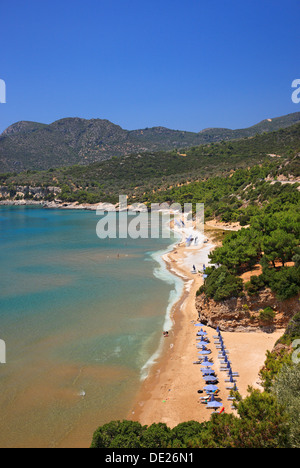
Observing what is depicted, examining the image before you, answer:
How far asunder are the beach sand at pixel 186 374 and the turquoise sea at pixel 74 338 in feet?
2.54

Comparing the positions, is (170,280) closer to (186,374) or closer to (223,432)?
(186,374)

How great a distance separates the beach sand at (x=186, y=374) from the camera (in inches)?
542

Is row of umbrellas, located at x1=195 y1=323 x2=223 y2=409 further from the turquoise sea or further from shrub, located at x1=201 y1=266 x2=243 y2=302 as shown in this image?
the turquoise sea

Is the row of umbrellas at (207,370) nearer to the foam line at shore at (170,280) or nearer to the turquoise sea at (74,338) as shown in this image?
the foam line at shore at (170,280)

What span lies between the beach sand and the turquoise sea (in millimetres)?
774

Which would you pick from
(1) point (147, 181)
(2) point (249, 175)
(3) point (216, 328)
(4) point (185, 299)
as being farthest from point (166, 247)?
(1) point (147, 181)

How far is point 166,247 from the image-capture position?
5041cm

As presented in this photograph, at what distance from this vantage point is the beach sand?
13758 mm

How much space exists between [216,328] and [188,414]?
717cm

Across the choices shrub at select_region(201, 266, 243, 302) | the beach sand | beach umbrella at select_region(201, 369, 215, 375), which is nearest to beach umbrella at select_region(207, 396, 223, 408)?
the beach sand

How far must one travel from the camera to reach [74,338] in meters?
21.2

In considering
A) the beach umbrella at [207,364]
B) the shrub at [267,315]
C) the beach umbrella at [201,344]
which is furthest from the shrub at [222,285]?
the beach umbrella at [207,364]
